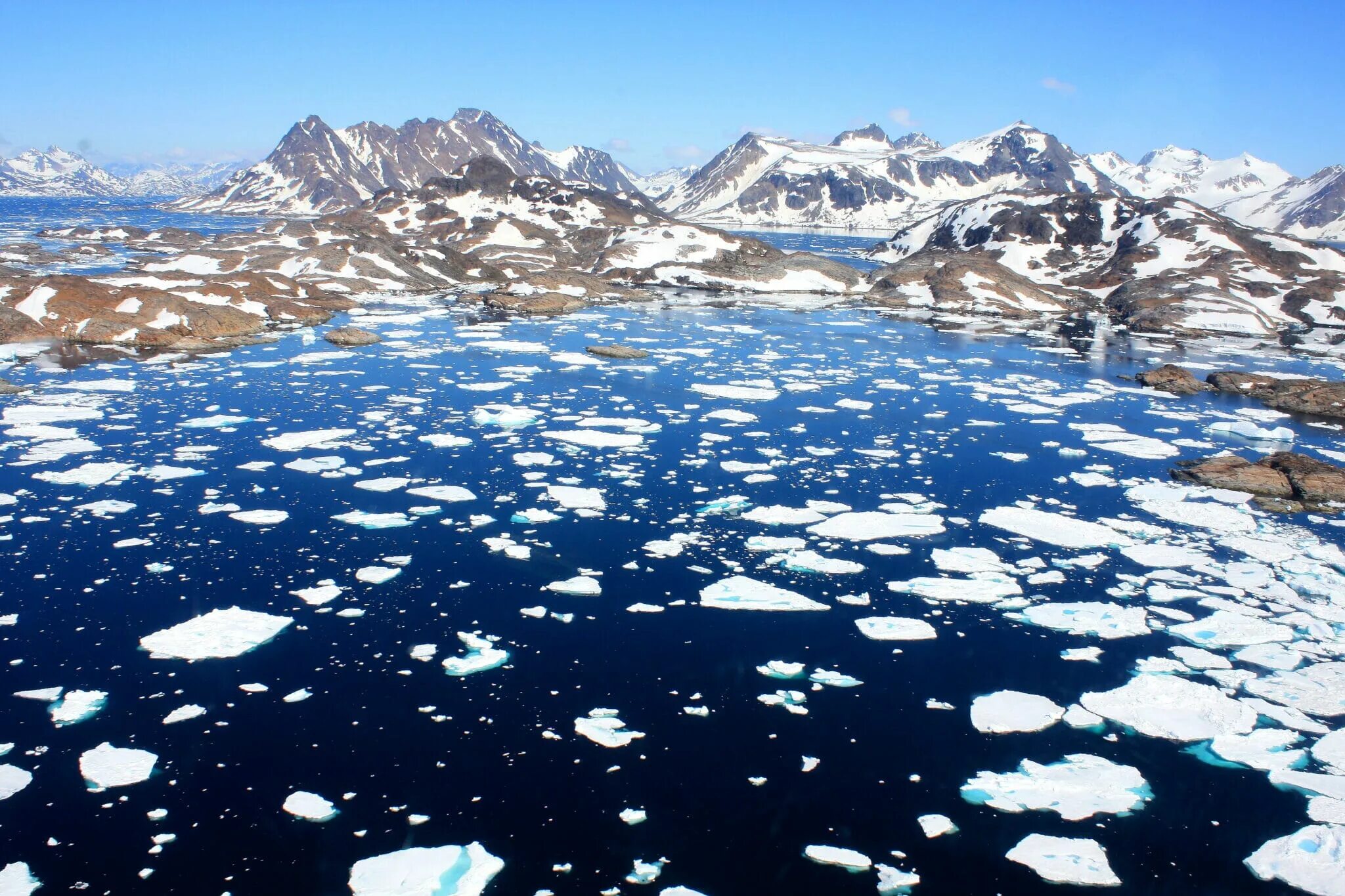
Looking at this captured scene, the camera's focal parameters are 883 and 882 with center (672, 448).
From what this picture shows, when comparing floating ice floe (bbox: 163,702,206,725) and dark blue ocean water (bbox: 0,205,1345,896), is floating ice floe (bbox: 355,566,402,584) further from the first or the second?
floating ice floe (bbox: 163,702,206,725)

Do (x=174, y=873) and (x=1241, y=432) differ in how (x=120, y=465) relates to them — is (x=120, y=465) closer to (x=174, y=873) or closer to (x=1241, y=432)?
(x=174, y=873)

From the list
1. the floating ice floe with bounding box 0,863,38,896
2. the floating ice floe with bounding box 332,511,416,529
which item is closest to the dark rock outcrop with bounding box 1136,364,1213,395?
the floating ice floe with bounding box 332,511,416,529

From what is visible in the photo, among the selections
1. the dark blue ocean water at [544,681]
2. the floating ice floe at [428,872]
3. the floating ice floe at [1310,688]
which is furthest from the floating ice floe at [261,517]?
the floating ice floe at [1310,688]

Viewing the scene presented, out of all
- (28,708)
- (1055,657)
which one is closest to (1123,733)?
(1055,657)

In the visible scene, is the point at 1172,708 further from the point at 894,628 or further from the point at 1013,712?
the point at 894,628

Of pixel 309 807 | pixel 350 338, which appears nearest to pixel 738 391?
pixel 350 338

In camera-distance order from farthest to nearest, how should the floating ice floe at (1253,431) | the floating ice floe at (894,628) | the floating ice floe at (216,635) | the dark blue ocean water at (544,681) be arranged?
the floating ice floe at (1253,431)
the floating ice floe at (894,628)
the floating ice floe at (216,635)
the dark blue ocean water at (544,681)

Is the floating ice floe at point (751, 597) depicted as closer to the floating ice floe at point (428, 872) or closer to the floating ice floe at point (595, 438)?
the floating ice floe at point (428, 872)
